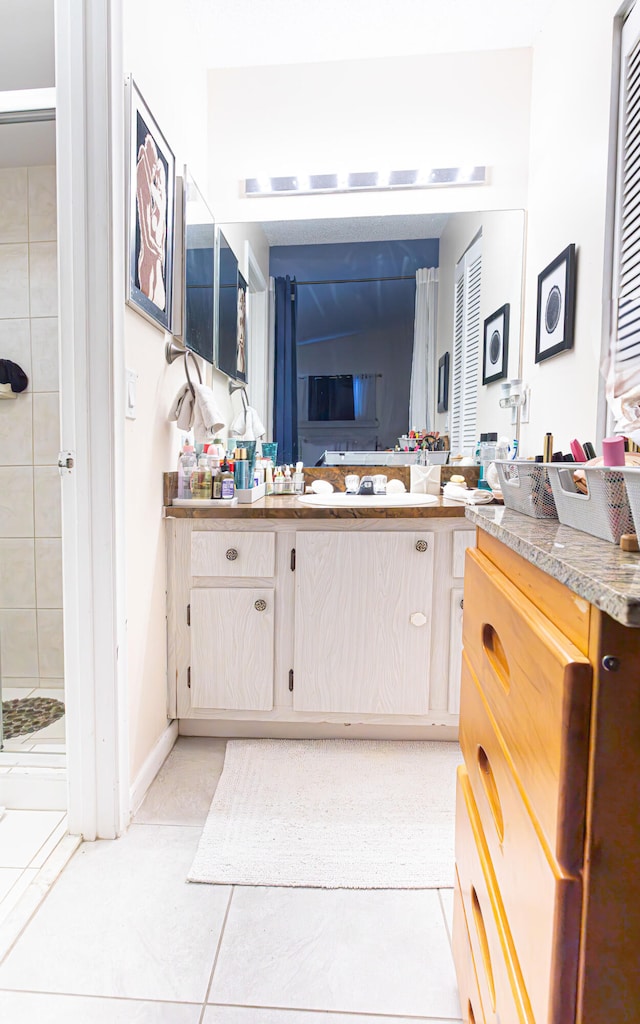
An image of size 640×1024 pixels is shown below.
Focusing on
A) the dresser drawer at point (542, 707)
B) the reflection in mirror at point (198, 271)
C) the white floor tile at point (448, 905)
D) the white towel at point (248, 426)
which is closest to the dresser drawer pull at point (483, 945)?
the dresser drawer at point (542, 707)

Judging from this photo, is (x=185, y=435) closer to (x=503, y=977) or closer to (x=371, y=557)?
(x=371, y=557)

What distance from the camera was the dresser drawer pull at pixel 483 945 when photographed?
2.27 feet

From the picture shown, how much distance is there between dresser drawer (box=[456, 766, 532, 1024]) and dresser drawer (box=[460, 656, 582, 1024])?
0.07ft

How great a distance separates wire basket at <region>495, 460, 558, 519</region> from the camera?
82cm

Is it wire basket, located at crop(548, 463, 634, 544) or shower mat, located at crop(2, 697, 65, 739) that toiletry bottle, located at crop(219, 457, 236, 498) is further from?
wire basket, located at crop(548, 463, 634, 544)

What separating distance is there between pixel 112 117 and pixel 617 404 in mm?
1442

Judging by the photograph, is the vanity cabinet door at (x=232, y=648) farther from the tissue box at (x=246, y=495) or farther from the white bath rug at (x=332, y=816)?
the tissue box at (x=246, y=495)

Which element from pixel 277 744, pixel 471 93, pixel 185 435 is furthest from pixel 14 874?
pixel 471 93

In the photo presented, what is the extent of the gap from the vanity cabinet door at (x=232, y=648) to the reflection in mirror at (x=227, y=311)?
101cm

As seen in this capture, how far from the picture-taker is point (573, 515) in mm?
706

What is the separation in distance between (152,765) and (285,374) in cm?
159

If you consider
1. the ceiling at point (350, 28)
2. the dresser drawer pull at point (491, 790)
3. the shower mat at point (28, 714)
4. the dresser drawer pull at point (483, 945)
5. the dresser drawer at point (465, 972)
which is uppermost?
the ceiling at point (350, 28)

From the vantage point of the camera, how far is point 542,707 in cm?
51

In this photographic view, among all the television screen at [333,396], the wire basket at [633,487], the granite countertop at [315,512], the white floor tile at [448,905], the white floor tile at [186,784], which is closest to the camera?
the wire basket at [633,487]
